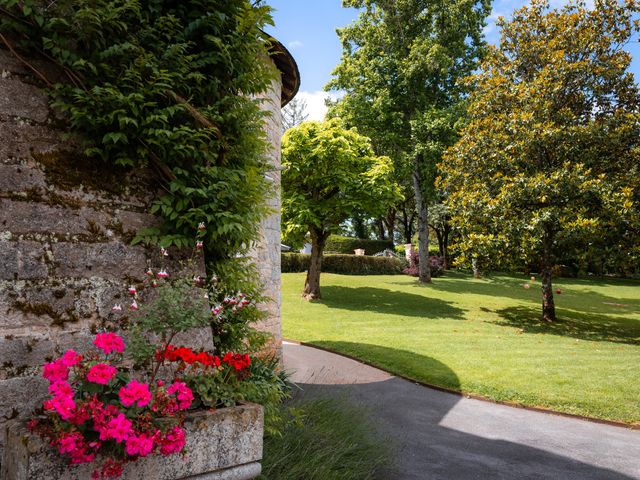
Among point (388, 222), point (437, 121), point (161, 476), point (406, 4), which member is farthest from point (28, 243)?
point (388, 222)

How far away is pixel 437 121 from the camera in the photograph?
70.0ft

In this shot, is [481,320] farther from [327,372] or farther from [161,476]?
[161,476]

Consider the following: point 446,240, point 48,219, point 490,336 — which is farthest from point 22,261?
point 446,240

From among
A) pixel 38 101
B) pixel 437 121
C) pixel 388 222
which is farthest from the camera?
pixel 388 222

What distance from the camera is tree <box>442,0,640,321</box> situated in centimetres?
1362

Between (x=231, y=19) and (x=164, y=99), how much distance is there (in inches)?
40.6

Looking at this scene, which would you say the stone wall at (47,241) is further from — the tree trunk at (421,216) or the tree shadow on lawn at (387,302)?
the tree trunk at (421,216)

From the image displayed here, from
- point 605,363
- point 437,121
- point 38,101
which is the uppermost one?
point 437,121

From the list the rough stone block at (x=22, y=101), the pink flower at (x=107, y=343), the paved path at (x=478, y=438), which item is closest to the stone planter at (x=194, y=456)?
the pink flower at (x=107, y=343)

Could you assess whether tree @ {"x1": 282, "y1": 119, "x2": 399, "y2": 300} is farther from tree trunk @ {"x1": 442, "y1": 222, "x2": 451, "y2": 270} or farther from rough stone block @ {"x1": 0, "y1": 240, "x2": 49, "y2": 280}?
tree trunk @ {"x1": 442, "y1": 222, "x2": 451, "y2": 270}

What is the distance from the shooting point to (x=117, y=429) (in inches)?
84.2

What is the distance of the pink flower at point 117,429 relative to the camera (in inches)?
83.4

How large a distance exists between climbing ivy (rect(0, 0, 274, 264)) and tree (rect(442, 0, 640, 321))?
1220 cm

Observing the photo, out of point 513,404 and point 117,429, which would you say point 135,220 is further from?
point 513,404
